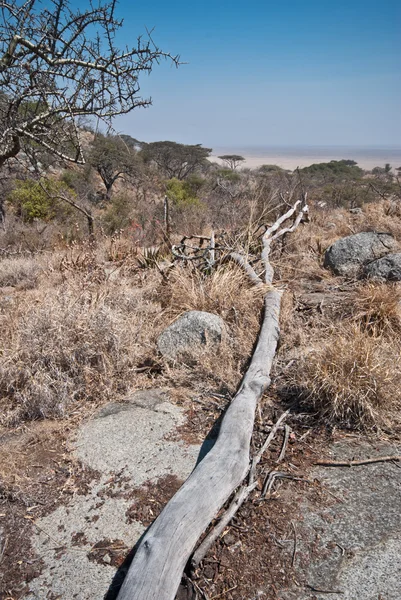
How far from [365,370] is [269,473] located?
1.04 meters

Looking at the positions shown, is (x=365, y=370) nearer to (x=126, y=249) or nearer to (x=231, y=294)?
(x=231, y=294)

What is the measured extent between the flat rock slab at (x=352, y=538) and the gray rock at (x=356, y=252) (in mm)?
3965

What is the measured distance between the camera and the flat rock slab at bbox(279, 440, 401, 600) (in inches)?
76.2

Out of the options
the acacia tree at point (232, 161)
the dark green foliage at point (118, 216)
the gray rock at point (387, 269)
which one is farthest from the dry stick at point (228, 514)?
the acacia tree at point (232, 161)

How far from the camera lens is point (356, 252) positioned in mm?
6414

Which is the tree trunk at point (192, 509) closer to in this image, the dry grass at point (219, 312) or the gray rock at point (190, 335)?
the dry grass at point (219, 312)

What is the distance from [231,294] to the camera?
4.84m

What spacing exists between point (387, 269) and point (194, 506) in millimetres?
4498

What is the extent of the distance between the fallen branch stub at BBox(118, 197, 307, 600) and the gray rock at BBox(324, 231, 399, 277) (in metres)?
3.55

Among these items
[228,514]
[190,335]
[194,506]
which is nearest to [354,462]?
[228,514]

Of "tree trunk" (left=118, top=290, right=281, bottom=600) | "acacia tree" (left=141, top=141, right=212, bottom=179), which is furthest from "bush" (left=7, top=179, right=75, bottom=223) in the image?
"acacia tree" (left=141, top=141, right=212, bottom=179)

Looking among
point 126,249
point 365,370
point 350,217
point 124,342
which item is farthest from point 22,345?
point 350,217

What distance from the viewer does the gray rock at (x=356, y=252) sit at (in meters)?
6.32

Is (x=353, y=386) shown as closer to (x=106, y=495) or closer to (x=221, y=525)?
(x=221, y=525)
